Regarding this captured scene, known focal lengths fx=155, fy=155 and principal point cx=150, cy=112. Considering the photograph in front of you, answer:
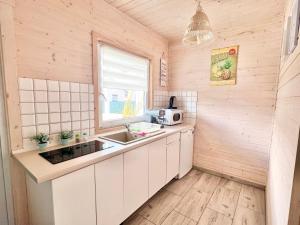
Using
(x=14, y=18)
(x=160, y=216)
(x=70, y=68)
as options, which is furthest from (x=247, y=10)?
(x=160, y=216)

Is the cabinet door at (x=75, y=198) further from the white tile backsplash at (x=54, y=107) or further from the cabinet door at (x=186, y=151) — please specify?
the cabinet door at (x=186, y=151)

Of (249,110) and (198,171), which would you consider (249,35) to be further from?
(198,171)

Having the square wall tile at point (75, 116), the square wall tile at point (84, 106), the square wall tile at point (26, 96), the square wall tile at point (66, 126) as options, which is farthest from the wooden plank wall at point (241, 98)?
the square wall tile at point (26, 96)

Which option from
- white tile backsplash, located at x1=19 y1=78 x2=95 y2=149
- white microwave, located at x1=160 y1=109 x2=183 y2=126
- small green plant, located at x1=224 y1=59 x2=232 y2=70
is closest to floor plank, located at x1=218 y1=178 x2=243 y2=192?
white microwave, located at x1=160 y1=109 x2=183 y2=126

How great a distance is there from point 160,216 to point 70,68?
1.81 meters

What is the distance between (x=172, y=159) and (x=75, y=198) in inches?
53.2

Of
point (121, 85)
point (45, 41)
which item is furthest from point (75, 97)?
point (121, 85)

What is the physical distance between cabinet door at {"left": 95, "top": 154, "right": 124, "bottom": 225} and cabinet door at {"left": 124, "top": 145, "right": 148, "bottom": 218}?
0.23 ft

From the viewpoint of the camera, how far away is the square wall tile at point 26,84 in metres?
1.22

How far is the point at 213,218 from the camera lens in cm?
166

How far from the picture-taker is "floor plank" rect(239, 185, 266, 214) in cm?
183

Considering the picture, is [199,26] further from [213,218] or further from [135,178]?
[213,218]

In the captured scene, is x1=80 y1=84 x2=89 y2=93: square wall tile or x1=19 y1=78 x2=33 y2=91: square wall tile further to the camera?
x1=80 y1=84 x2=89 y2=93: square wall tile

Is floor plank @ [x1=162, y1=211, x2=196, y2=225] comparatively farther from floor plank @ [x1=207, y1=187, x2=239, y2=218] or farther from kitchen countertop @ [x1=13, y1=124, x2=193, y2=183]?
kitchen countertop @ [x1=13, y1=124, x2=193, y2=183]
